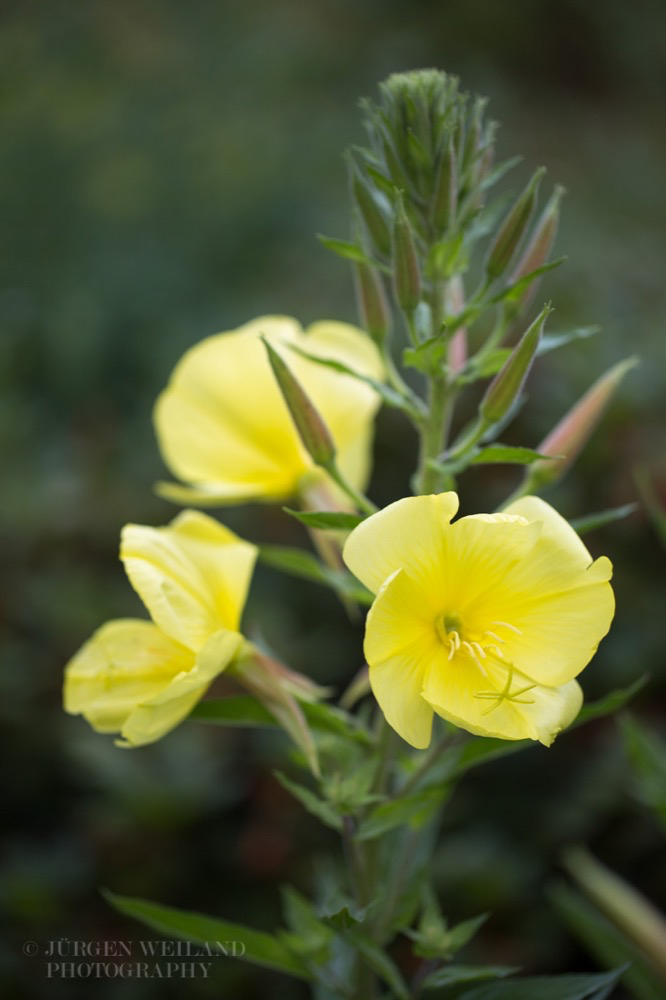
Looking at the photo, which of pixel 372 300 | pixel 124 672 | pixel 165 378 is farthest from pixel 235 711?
pixel 165 378

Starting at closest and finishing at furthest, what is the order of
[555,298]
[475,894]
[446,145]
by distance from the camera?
[446,145] < [475,894] < [555,298]

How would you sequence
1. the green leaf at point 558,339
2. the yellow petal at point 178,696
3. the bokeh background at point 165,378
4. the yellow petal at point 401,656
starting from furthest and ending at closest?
the bokeh background at point 165,378 < the green leaf at point 558,339 < the yellow petal at point 178,696 < the yellow petal at point 401,656

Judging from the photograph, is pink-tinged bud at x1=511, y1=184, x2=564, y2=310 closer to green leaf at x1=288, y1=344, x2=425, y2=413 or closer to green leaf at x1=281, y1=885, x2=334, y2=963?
green leaf at x1=288, y1=344, x2=425, y2=413

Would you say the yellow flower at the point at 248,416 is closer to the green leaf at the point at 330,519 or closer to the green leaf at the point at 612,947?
the green leaf at the point at 330,519

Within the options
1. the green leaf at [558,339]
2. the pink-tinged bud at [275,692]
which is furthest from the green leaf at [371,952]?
the green leaf at [558,339]

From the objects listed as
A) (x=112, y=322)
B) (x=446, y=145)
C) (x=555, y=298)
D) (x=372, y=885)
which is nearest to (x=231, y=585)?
(x=372, y=885)

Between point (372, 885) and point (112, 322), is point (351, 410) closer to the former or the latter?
point (372, 885)
